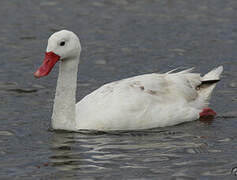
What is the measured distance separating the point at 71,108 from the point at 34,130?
710mm

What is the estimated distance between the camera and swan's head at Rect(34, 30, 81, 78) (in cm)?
1145

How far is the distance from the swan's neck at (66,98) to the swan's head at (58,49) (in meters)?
0.20

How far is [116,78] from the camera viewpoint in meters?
14.8

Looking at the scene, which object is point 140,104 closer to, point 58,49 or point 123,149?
point 123,149

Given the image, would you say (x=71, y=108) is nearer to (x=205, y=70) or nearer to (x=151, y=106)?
(x=151, y=106)

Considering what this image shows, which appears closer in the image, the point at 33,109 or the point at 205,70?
the point at 33,109

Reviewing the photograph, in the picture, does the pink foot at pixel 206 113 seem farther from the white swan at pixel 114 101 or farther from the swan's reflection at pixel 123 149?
the swan's reflection at pixel 123 149

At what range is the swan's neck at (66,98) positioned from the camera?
468 inches

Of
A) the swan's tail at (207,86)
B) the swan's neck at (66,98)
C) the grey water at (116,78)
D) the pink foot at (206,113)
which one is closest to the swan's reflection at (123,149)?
the grey water at (116,78)

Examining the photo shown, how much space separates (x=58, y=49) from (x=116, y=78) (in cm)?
345

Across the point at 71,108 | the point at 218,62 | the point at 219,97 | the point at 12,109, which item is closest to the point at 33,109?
the point at 12,109

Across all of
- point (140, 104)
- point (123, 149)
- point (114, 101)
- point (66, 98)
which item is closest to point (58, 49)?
point (66, 98)

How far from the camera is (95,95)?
1234 cm

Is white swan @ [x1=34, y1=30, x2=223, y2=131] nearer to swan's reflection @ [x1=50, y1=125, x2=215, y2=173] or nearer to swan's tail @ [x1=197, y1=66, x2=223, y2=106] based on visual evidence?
swan's reflection @ [x1=50, y1=125, x2=215, y2=173]
